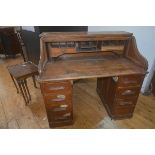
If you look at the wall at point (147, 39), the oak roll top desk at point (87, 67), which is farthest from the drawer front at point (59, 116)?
the wall at point (147, 39)

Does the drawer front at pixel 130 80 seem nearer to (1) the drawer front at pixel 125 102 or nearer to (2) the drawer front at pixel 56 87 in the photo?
(1) the drawer front at pixel 125 102

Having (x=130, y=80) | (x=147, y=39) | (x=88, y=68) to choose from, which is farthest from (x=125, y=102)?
(x=147, y=39)

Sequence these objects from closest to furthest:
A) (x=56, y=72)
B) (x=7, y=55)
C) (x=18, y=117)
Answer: (x=56, y=72), (x=18, y=117), (x=7, y=55)

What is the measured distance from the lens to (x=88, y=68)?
59.3 inches

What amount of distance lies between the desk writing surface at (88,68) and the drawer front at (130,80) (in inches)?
2.4

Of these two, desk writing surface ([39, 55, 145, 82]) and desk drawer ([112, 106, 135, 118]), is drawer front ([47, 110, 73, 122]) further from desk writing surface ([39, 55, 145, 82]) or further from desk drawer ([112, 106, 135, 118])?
desk drawer ([112, 106, 135, 118])

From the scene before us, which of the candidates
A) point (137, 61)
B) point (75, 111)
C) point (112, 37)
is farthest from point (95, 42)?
point (75, 111)

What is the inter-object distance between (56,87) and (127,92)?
86 centimetres

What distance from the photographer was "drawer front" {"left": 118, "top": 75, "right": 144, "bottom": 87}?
145 cm

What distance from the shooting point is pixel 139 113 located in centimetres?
195

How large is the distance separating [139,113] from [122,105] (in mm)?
470

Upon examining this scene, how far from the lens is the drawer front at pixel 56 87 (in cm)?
134

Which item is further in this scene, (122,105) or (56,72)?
(122,105)
